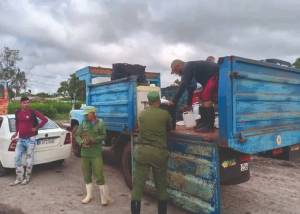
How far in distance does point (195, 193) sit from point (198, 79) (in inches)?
70.4

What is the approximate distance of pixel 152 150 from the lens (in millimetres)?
4371

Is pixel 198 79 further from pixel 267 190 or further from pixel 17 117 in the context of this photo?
pixel 17 117

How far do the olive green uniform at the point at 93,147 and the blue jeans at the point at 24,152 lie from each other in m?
1.69

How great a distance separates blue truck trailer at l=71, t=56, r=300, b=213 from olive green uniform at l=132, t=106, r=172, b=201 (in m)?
0.32

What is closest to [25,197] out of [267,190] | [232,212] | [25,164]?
[25,164]

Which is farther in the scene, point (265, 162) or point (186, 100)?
point (265, 162)

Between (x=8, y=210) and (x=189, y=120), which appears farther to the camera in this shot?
(x=189, y=120)

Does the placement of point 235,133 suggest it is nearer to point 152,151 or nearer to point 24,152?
point 152,151

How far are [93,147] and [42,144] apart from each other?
Result: 2.15 meters

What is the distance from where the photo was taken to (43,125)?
6934 mm

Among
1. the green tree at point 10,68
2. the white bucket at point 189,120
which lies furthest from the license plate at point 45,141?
the green tree at point 10,68

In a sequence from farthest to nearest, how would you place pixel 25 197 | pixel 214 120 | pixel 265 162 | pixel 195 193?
pixel 265 162
pixel 25 197
pixel 214 120
pixel 195 193

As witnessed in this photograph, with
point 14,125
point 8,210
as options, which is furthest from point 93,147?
point 14,125

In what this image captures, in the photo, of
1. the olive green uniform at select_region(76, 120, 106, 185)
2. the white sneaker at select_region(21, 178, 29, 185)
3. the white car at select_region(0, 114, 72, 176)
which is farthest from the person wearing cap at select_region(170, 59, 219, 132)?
the white sneaker at select_region(21, 178, 29, 185)
